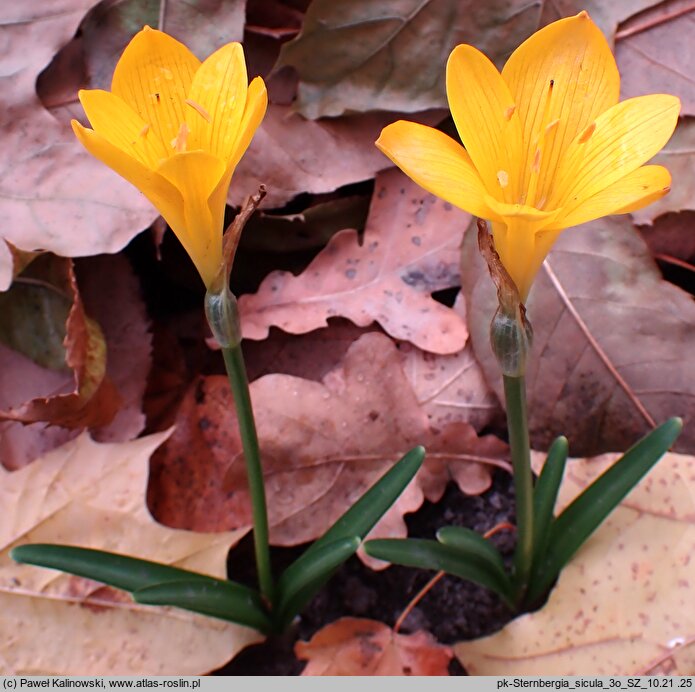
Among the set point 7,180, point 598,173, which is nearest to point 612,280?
point 598,173

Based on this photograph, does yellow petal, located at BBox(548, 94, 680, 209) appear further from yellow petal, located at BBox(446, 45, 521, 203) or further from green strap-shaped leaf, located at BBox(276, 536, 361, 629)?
green strap-shaped leaf, located at BBox(276, 536, 361, 629)

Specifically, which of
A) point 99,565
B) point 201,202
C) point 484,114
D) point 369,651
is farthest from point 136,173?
point 369,651

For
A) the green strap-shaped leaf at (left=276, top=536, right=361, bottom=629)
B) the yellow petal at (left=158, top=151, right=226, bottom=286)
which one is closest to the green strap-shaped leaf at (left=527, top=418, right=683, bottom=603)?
the green strap-shaped leaf at (left=276, top=536, right=361, bottom=629)

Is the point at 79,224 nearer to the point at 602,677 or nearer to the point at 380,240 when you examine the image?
the point at 380,240

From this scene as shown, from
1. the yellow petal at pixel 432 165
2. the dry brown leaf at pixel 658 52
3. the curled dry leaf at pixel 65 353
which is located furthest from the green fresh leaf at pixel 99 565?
the dry brown leaf at pixel 658 52

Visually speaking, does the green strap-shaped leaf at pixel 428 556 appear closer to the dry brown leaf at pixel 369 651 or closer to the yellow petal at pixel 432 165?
the dry brown leaf at pixel 369 651

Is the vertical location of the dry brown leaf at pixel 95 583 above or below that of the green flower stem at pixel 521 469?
below
